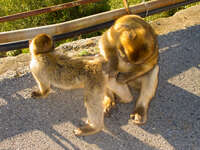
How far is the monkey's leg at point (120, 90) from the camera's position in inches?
129

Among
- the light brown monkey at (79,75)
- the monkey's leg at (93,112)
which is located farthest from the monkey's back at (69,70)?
the monkey's leg at (93,112)

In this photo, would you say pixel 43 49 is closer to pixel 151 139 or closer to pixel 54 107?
pixel 54 107

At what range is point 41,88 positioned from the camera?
139 inches

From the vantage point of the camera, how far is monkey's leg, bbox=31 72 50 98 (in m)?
3.39

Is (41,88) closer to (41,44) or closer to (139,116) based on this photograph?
(41,44)

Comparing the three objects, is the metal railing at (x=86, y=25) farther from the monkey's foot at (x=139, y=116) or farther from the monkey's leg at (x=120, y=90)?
the monkey's foot at (x=139, y=116)

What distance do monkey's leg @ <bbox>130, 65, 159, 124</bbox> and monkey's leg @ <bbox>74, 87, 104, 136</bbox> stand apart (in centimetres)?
60

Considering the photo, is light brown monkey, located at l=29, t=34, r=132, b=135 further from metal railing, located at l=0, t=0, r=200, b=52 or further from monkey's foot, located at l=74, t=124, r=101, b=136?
metal railing, located at l=0, t=0, r=200, b=52

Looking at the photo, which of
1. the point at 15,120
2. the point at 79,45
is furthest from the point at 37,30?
the point at 15,120

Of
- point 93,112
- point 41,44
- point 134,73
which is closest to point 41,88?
point 41,44

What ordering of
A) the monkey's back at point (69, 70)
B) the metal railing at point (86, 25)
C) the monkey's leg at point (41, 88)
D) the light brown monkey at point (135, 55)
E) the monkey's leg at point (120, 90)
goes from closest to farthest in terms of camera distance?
the light brown monkey at point (135, 55) < the monkey's back at point (69, 70) < the monkey's leg at point (120, 90) < the monkey's leg at point (41, 88) < the metal railing at point (86, 25)

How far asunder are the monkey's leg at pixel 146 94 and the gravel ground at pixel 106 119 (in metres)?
0.15

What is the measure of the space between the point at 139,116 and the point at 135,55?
105 cm

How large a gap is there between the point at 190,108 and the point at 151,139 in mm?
866
